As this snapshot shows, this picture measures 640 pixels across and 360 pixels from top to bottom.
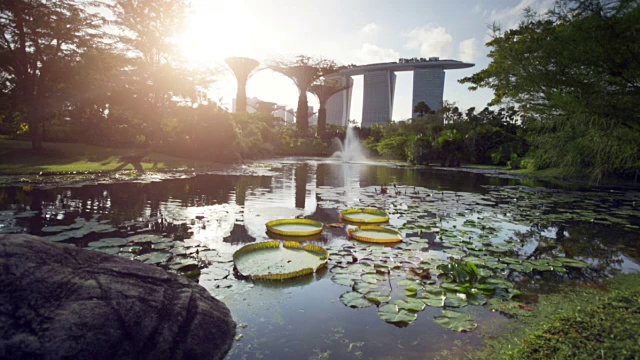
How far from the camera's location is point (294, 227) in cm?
650

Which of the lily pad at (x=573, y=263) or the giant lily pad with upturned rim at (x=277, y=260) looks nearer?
the giant lily pad with upturned rim at (x=277, y=260)

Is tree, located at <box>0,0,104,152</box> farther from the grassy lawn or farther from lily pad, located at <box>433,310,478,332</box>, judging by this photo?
lily pad, located at <box>433,310,478,332</box>

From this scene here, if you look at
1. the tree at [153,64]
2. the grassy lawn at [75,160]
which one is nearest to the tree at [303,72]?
the tree at [153,64]

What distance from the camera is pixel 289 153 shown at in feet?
136

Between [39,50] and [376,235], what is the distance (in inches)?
A: 801

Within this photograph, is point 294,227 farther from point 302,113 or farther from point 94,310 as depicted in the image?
point 302,113

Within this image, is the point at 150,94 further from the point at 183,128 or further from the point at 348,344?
the point at 348,344

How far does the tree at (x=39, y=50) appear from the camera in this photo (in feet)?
53.2

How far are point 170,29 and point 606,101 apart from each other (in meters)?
24.6

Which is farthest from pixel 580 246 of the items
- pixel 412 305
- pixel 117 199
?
pixel 117 199

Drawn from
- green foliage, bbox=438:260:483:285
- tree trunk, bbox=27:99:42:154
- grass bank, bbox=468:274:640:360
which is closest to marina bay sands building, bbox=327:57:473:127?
tree trunk, bbox=27:99:42:154

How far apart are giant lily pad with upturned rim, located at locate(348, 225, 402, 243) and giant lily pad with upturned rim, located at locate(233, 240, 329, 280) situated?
1241mm

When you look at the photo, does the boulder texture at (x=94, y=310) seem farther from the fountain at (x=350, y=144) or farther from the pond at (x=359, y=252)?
the fountain at (x=350, y=144)

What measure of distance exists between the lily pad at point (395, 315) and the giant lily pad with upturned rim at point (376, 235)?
2.33 meters
